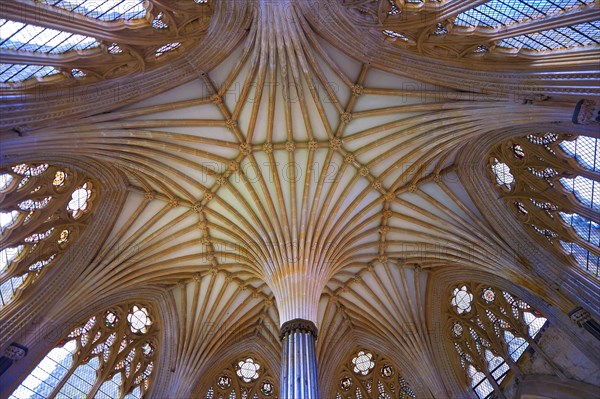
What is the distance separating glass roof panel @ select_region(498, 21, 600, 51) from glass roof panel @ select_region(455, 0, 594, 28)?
1.82 feet

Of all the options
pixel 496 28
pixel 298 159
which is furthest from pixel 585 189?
pixel 298 159

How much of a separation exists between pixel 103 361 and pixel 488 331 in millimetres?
14915

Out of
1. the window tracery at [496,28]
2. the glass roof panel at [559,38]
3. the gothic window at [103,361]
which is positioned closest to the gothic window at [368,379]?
the gothic window at [103,361]

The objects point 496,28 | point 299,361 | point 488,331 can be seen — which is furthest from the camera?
point 488,331

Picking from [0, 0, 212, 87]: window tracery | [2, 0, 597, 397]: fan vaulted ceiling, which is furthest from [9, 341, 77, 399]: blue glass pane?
[0, 0, 212, 87]: window tracery

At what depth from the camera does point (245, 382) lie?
22656 millimetres

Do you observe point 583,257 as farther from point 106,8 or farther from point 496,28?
point 106,8

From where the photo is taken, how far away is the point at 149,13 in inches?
558

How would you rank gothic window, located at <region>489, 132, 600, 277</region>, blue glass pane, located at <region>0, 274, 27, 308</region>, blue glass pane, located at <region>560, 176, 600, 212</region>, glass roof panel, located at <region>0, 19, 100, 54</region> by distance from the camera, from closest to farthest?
glass roof panel, located at <region>0, 19, 100, 54</region>, gothic window, located at <region>489, 132, 600, 277</region>, blue glass pane, located at <region>560, 176, 600, 212</region>, blue glass pane, located at <region>0, 274, 27, 308</region>

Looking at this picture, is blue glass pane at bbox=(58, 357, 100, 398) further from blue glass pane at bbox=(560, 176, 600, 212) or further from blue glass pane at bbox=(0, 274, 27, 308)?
blue glass pane at bbox=(560, 176, 600, 212)

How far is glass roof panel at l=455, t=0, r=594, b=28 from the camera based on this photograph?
42.4 ft

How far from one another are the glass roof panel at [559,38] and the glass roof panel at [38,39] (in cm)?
1198

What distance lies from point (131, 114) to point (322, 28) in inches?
266

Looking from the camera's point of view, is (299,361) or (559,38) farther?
(299,361)
